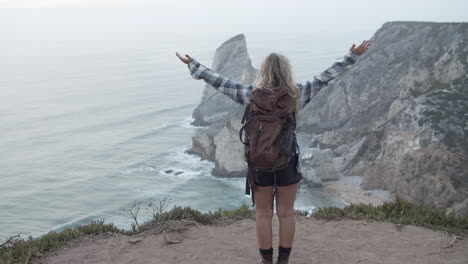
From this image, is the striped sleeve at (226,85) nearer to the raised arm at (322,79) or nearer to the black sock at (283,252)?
the raised arm at (322,79)

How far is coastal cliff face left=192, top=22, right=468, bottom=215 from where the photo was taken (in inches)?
1342

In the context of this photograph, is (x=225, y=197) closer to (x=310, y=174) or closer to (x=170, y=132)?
(x=310, y=174)

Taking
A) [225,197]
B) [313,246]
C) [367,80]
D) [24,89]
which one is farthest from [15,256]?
[24,89]

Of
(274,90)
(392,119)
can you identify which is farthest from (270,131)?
(392,119)

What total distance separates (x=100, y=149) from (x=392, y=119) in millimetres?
31358

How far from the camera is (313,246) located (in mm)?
5734

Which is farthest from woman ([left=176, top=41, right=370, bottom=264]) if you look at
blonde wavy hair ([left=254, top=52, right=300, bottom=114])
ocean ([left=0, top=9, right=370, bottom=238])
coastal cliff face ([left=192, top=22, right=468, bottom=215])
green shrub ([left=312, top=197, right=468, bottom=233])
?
coastal cliff face ([left=192, top=22, right=468, bottom=215])

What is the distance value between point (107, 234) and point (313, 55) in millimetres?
A: 124770

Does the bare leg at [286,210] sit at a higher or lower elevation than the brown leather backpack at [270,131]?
lower

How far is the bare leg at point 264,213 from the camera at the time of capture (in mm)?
4098

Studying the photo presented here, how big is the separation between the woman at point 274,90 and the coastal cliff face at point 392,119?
26.1 m

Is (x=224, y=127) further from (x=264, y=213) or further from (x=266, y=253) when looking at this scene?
(x=264, y=213)

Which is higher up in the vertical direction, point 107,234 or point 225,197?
point 107,234

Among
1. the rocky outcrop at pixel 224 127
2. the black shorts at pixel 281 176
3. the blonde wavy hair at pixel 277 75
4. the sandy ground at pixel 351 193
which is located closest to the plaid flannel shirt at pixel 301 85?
the blonde wavy hair at pixel 277 75
